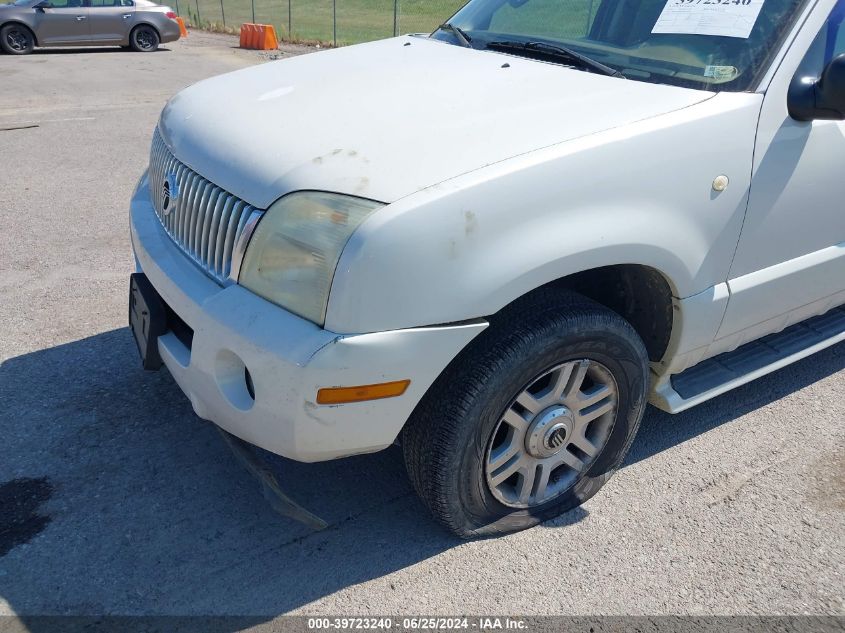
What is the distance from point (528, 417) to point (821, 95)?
1.46 meters

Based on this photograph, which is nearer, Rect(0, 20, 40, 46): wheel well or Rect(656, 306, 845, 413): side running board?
Rect(656, 306, 845, 413): side running board

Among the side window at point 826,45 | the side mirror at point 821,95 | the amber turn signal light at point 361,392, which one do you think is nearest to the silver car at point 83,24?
the side window at point 826,45

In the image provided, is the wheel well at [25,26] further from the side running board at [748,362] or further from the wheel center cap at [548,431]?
the wheel center cap at [548,431]

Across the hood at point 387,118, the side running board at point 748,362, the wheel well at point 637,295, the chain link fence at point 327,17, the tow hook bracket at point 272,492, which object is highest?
the hood at point 387,118

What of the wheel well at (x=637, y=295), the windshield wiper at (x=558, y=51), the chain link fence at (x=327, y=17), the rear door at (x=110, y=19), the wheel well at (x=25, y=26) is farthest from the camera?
the chain link fence at (x=327, y=17)

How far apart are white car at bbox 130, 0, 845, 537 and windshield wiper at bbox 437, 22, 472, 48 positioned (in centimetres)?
30

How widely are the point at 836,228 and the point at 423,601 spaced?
2128 millimetres

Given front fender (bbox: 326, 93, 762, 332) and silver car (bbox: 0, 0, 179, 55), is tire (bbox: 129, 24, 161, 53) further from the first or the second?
front fender (bbox: 326, 93, 762, 332)

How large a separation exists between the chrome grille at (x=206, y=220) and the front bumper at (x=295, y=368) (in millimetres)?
82

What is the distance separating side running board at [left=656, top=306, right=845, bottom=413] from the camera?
304cm

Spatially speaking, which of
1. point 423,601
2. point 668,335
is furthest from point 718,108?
point 423,601

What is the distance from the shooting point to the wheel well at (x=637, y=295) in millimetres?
2752

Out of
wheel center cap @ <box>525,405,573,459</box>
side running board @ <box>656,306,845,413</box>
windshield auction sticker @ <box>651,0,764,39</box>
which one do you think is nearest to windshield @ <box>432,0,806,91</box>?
windshield auction sticker @ <box>651,0,764,39</box>

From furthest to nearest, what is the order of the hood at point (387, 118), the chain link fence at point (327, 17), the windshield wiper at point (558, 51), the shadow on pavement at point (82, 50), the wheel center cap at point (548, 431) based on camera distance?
the chain link fence at point (327, 17)
the shadow on pavement at point (82, 50)
the windshield wiper at point (558, 51)
the wheel center cap at point (548, 431)
the hood at point (387, 118)
